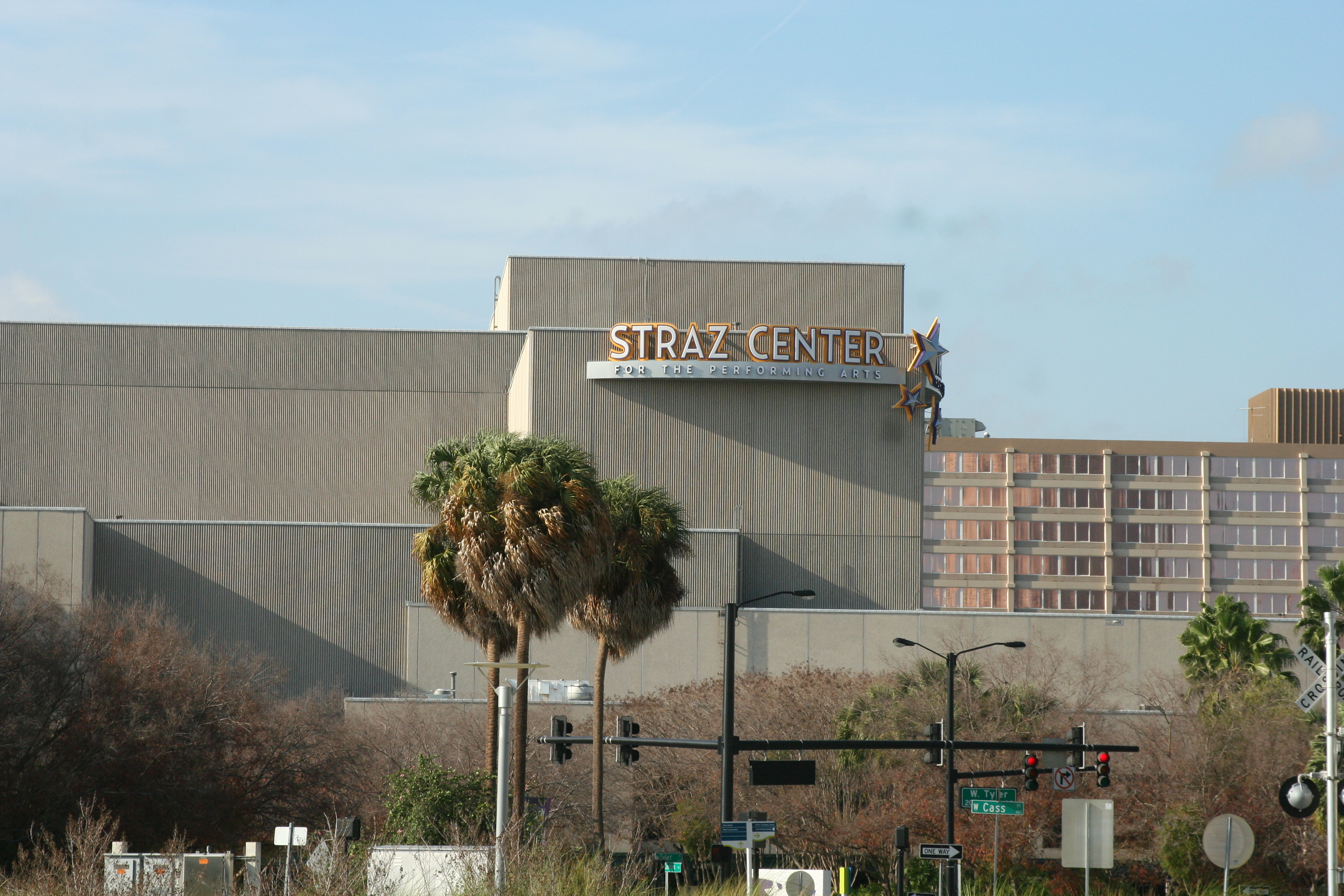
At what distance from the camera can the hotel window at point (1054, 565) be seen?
442ft

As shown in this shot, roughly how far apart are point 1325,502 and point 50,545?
104022 millimetres

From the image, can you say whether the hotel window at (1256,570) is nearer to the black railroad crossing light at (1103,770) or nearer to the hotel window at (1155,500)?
the hotel window at (1155,500)

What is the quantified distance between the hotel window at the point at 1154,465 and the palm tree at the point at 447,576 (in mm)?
106448

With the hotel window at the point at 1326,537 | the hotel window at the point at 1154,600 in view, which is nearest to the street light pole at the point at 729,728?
the hotel window at the point at 1154,600

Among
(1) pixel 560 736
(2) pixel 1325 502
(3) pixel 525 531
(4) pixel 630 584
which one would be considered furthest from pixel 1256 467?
(3) pixel 525 531

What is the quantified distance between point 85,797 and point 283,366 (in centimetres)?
4383

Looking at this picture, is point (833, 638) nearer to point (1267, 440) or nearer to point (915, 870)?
point (915, 870)

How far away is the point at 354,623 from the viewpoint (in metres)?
72.8

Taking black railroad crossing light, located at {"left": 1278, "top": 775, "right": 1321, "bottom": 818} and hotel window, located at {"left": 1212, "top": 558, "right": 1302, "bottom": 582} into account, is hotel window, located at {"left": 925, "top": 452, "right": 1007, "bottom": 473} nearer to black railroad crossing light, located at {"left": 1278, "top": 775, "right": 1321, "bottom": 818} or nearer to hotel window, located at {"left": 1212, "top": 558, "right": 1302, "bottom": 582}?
hotel window, located at {"left": 1212, "top": 558, "right": 1302, "bottom": 582}

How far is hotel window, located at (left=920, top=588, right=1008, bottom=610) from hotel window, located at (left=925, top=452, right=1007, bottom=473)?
9.86 m

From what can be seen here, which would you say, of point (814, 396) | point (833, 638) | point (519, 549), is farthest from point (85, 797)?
point (814, 396)

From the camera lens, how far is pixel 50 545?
6956 centimetres

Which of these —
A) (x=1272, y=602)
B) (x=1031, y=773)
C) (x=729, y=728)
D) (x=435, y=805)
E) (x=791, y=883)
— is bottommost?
(x=435, y=805)

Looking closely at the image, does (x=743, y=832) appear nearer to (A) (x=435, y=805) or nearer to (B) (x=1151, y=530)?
(A) (x=435, y=805)
